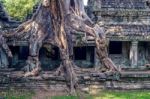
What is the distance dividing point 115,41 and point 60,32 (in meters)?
7.64

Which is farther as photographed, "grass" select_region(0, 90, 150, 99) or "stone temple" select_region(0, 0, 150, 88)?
"stone temple" select_region(0, 0, 150, 88)

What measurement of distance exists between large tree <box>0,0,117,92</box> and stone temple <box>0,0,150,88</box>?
2894 millimetres

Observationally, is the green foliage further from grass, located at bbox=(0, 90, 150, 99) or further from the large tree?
grass, located at bbox=(0, 90, 150, 99)

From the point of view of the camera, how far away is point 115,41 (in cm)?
2434

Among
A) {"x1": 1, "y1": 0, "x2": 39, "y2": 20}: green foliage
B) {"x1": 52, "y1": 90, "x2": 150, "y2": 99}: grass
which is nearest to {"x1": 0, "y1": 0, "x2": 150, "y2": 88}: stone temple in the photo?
{"x1": 52, "y1": 90, "x2": 150, "y2": 99}: grass

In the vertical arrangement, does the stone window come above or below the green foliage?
below

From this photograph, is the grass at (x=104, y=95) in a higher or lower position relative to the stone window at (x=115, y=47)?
lower

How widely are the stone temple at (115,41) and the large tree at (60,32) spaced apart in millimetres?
2894

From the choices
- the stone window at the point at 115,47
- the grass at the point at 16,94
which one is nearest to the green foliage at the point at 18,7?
the stone window at the point at 115,47

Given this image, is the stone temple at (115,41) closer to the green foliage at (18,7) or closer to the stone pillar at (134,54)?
the stone pillar at (134,54)

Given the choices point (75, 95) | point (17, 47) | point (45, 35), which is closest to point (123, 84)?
point (75, 95)

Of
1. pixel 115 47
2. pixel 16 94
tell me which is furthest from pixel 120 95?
pixel 115 47

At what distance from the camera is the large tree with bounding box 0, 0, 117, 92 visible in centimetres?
1673

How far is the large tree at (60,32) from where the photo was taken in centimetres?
1673
